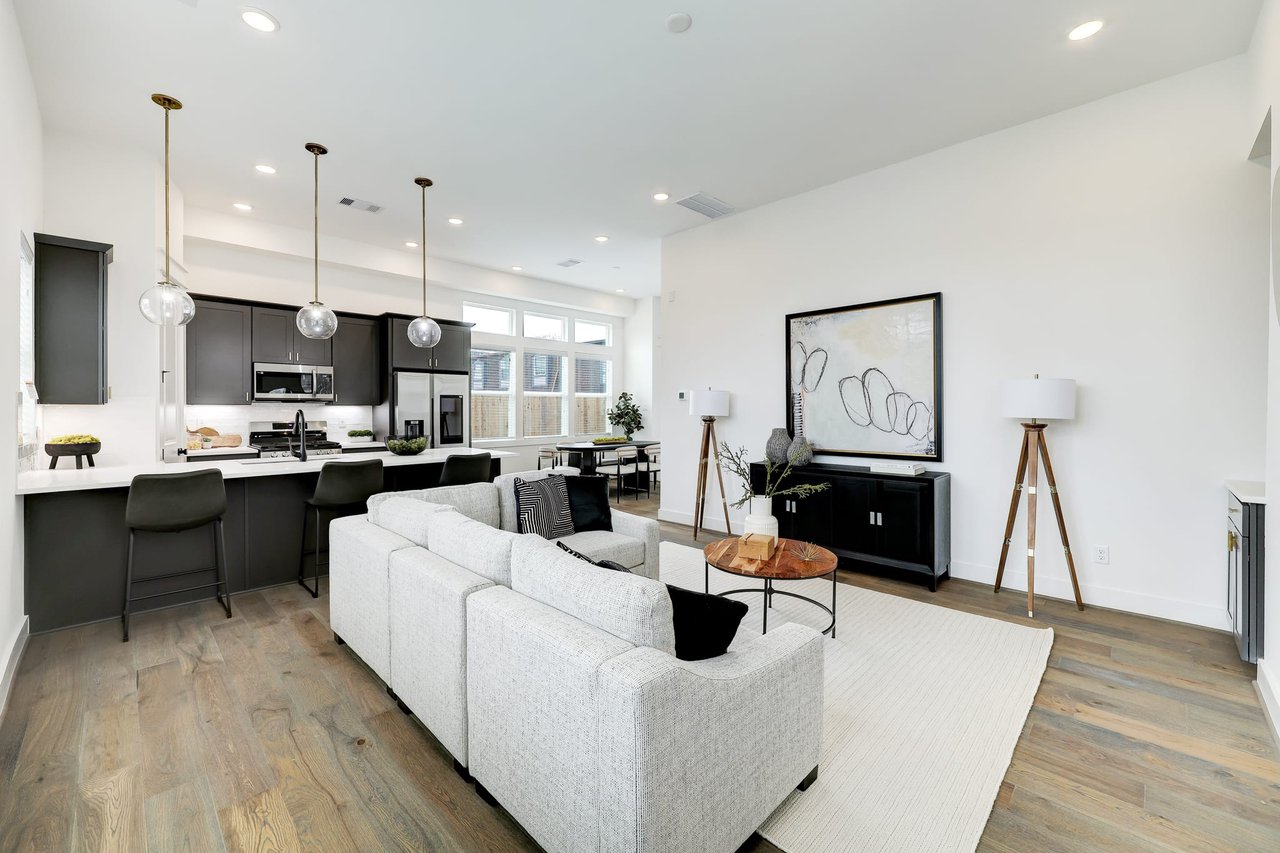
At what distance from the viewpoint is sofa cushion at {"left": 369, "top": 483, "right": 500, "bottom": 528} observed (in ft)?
10.5

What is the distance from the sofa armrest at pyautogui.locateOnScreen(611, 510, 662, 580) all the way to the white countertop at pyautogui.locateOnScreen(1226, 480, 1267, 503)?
2.86m

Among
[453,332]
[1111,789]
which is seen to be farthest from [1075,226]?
[453,332]

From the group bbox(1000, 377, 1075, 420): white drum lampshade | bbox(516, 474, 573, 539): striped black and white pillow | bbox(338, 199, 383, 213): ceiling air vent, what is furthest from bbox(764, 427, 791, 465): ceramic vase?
bbox(338, 199, 383, 213): ceiling air vent

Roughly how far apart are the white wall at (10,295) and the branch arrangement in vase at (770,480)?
3624mm

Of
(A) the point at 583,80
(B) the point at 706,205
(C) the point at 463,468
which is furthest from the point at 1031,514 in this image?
(C) the point at 463,468

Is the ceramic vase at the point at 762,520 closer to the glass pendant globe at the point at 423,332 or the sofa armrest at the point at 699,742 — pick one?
the sofa armrest at the point at 699,742

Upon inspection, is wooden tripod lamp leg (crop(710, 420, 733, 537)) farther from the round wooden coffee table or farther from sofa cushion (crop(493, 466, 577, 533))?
sofa cushion (crop(493, 466, 577, 533))

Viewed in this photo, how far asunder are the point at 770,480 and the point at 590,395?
5.36 metres

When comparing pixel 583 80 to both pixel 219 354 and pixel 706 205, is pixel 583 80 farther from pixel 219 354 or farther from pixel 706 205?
pixel 219 354

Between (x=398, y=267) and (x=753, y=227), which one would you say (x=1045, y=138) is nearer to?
(x=753, y=227)

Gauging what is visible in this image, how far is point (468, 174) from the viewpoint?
4477 millimetres

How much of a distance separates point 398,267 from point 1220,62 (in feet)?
23.5

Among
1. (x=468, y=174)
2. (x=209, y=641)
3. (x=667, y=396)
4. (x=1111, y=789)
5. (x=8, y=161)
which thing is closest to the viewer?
(x=1111, y=789)

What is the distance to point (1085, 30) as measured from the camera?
2764 mm
